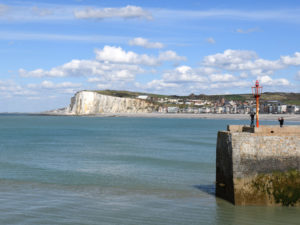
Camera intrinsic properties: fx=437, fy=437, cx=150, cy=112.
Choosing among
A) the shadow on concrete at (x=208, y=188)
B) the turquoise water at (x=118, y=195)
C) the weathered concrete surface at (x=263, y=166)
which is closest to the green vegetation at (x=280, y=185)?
the weathered concrete surface at (x=263, y=166)

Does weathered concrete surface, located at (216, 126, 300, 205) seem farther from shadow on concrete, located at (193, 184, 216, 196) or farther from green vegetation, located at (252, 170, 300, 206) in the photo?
shadow on concrete, located at (193, 184, 216, 196)

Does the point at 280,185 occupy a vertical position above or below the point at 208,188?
above

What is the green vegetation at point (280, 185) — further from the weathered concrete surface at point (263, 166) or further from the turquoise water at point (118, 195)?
the turquoise water at point (118, 195)

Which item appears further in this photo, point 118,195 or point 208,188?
point 208,188

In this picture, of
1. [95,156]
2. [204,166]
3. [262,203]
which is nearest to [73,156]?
[95,156]

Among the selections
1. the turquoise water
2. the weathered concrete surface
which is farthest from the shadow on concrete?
the weathered concrete surface

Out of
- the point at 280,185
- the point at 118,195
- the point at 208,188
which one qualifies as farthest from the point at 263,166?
the point at 118,195

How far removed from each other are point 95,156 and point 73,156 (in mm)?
1687

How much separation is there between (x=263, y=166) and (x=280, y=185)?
927 millimetres

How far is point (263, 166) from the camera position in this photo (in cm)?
1534

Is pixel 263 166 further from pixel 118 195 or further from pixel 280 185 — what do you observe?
Result: pixel 118 195

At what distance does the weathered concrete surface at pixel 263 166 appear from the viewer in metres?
15.2

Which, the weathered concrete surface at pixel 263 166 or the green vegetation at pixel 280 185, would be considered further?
the green vegetation at pixel 280 185

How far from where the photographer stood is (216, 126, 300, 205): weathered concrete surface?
15219mm
